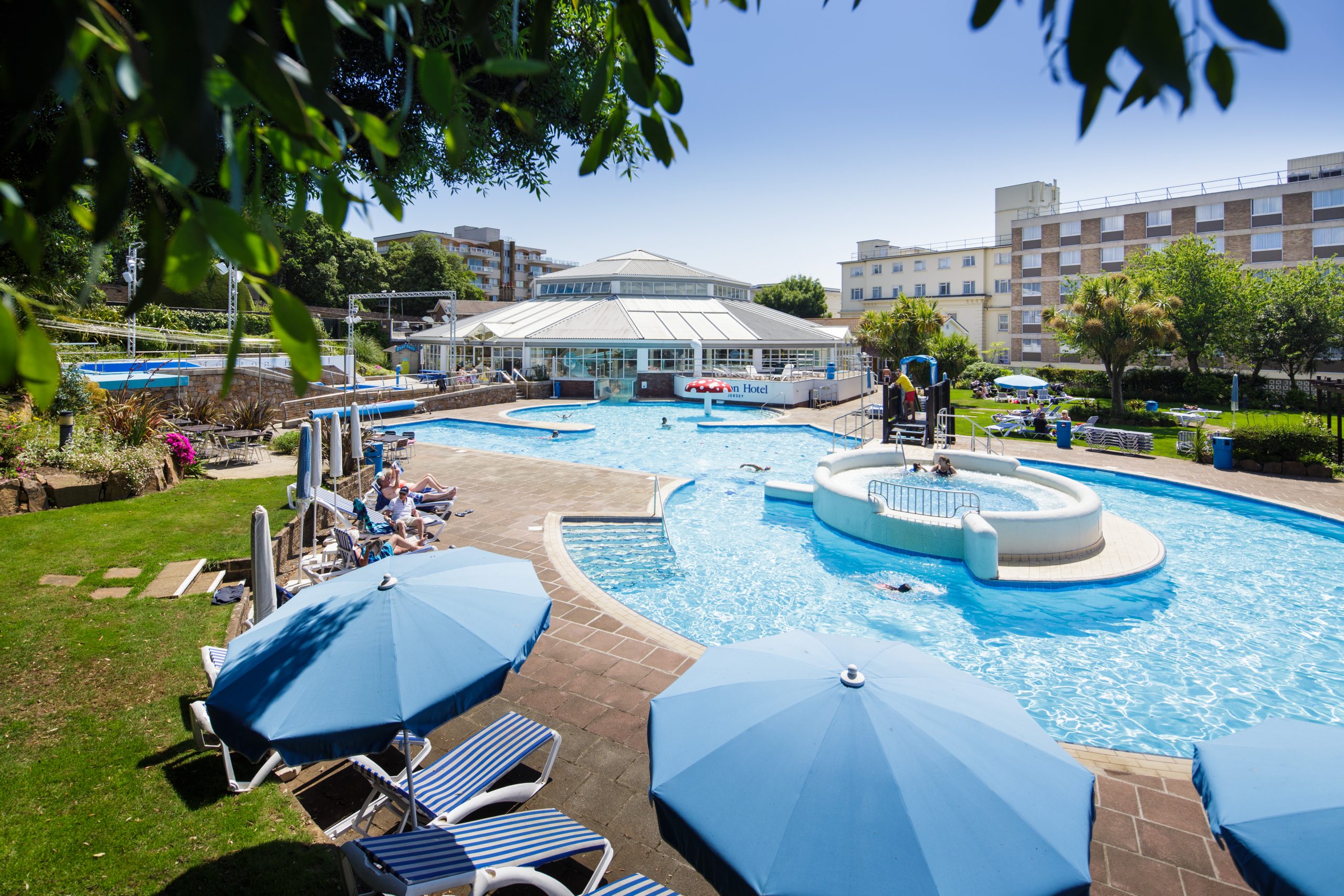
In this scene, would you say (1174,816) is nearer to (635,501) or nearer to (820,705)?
(820,705)

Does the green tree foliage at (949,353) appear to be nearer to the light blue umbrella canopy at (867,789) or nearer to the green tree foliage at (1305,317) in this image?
the green tree foliage at (1305,317)

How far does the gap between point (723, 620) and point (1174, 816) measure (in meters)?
5.22

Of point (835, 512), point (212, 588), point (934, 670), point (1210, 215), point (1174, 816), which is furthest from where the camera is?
point (1210, 215)

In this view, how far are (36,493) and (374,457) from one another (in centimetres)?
573

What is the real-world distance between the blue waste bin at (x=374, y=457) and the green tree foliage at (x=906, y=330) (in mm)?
23582

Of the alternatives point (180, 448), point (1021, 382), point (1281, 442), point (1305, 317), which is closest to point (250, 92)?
point (180, 448)

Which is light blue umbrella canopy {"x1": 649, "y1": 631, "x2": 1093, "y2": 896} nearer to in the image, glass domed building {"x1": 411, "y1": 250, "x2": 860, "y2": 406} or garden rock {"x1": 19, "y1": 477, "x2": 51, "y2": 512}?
garden rock {"x1": 19, "y1": 477, "x2": 51, "y2": 512}

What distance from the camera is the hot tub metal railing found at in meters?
12.1

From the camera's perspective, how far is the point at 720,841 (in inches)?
115

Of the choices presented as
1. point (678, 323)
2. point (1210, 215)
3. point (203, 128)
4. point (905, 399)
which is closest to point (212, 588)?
point (203, 128)

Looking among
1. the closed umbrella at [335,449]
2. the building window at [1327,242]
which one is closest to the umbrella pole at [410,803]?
the closed umbrella at [335,449]

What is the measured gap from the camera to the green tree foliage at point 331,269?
47.9 metres

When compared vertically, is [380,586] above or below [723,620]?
above

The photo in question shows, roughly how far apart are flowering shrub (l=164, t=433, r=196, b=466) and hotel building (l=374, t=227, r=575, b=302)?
225ft
